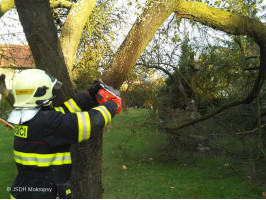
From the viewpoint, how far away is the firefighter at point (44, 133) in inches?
85.1

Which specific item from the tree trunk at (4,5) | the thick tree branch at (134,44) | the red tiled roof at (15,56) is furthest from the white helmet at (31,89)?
the red tiled roof at (15,56)

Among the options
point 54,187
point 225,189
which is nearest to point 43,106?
point 54,187

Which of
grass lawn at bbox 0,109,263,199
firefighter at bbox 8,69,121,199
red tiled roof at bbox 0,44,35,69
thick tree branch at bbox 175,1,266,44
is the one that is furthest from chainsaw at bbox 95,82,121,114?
red tiled roof at bbox 0,44,35,69

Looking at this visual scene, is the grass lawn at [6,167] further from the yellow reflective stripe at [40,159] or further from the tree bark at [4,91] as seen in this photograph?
the yellow reflective stripe at [40,159]

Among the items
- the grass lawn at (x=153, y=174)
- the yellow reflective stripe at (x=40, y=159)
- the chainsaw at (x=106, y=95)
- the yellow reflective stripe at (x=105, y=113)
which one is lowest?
the grass lawn at (x=153, y=174)

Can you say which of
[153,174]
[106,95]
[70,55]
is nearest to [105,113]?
[106,95]

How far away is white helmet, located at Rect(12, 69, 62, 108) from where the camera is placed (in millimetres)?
2264

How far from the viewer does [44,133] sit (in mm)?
2203

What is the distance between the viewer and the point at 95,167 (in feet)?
9.27

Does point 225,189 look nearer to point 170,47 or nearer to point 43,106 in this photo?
point 170,47

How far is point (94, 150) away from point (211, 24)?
7.53 ft

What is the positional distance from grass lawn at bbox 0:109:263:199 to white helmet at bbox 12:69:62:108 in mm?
3622

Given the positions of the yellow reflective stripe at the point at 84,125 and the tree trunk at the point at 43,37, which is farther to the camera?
the tree trunk at the point at 43,37

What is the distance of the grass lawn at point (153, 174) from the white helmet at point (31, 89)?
3622 millimetres
